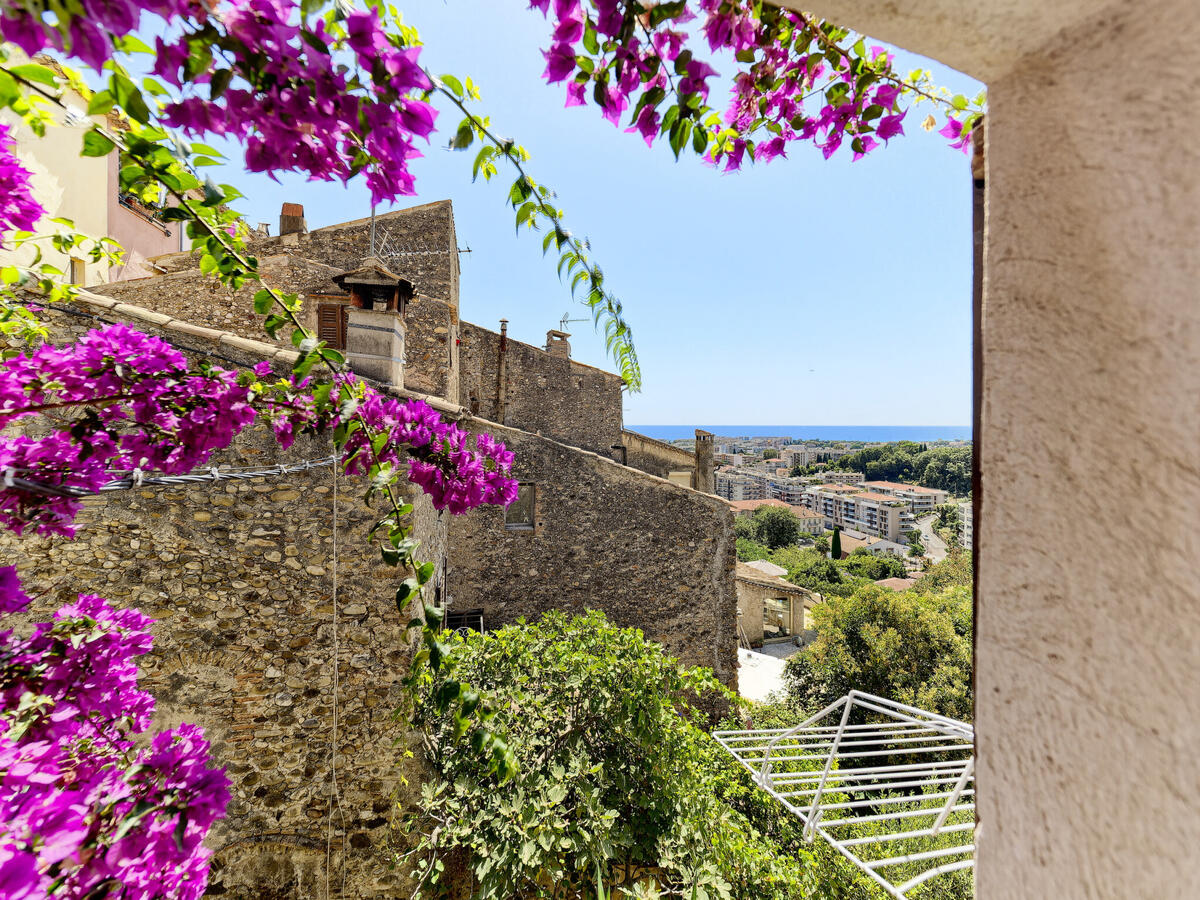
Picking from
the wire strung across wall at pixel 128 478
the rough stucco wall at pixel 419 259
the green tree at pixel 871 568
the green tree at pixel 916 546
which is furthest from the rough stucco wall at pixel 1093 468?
the green tree at pixel 916 546

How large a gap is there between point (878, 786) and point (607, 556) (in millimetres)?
5026

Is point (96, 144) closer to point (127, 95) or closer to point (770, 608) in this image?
point (127, 95)

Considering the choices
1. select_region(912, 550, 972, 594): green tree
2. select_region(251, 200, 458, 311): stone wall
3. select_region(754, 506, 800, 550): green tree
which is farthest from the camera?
select_region(754, 506, 800, 550): green tree

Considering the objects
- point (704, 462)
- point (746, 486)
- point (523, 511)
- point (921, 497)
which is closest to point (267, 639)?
point (523, 511)

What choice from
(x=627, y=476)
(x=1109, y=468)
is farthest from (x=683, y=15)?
(x=627, y=476)

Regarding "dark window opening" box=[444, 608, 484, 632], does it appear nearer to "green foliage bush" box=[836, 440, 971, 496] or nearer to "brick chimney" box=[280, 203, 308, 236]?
"brick chimney" box=[280, 203, 308, 236]

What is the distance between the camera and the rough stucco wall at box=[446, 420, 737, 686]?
7.62m

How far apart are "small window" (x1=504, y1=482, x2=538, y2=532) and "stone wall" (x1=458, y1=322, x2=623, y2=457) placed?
473cm

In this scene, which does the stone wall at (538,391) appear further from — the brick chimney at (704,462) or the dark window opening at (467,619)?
the dark window opening at (467,619)

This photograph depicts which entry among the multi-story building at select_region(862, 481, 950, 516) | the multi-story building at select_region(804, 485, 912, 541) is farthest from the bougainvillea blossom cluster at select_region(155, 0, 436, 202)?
the multi-story building at select_region(862, 481, 950, 516)

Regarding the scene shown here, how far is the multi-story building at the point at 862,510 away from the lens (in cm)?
7612

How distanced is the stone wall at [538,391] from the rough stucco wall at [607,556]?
5.14 m

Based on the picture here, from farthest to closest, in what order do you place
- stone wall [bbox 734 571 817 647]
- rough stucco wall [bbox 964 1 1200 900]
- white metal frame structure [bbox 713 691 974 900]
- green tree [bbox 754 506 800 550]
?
green tree [bbox 754 506 800 550] → stone wall [bbox 734 571 817 647] → white metal frame structure [bbox 713 691 974 900] → rough stucco wall [bbox 964 1 1200 900]

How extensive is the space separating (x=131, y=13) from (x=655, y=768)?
453cm
